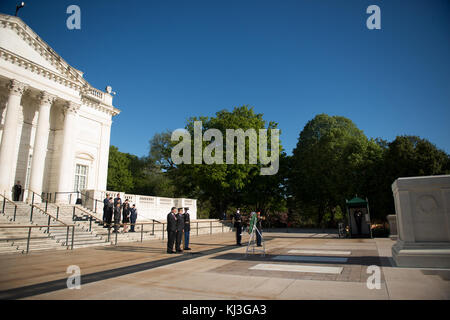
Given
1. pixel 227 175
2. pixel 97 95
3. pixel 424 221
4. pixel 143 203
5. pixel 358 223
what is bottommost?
pixel 358 223

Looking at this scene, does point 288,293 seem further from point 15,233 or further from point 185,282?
point 15,233

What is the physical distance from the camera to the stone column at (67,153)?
24.1m

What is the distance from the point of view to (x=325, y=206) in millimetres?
41156

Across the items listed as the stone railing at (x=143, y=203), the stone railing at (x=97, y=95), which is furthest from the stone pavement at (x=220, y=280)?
the stone railing at (x=97, y=95)

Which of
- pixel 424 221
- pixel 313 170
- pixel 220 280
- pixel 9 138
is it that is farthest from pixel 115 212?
pixel 313 170

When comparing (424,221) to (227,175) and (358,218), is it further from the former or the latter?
(227,175)

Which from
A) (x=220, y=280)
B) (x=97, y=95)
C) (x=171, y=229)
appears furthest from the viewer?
(x=97, y=95)

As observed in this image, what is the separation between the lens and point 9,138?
20500mm

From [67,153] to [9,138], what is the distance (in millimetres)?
4686

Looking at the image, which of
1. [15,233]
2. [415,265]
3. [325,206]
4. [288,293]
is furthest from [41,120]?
[325,206]

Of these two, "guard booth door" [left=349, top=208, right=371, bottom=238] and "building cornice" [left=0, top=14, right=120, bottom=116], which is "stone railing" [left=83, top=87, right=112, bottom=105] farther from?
"guard booth door" [left=349, top=208, right=371, bottom=238]

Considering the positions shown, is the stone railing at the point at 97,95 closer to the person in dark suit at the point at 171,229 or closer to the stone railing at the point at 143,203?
the stone railing at the point at 143,203

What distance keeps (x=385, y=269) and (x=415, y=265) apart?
875 millimetres
